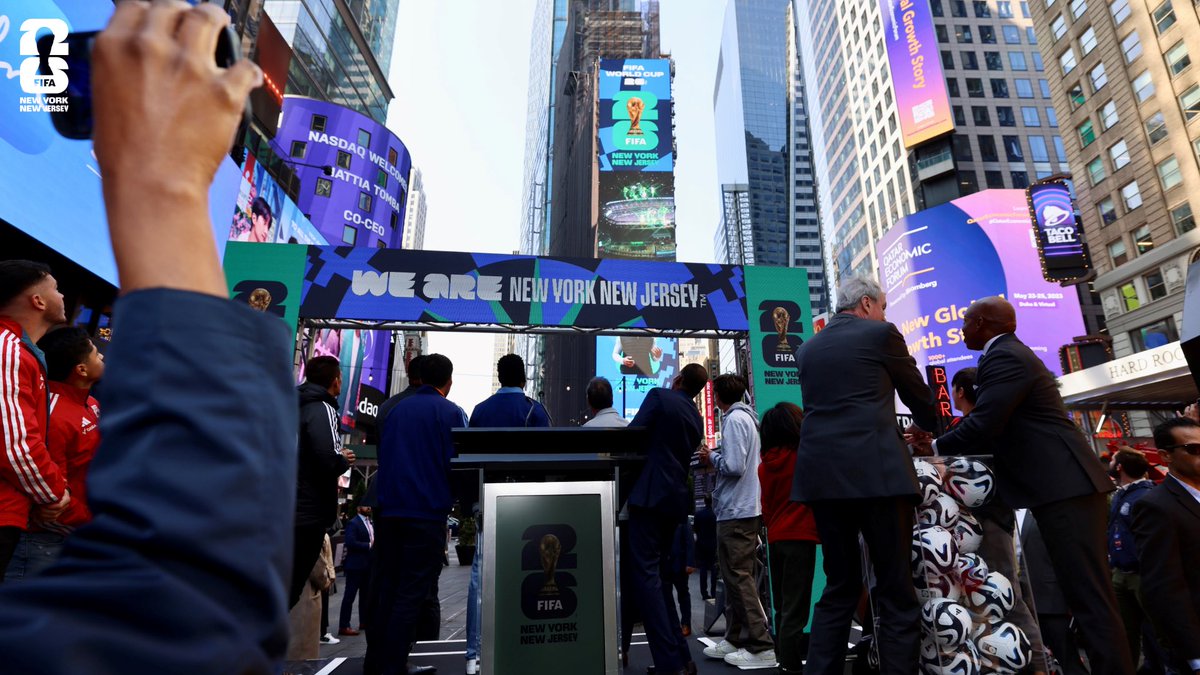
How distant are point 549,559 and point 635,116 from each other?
162ft

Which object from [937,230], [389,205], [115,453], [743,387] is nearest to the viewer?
[115,453]

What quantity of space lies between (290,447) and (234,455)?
0.30 ft

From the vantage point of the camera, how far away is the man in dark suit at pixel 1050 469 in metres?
3.00

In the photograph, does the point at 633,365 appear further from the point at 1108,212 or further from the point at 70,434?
the point at 70,434

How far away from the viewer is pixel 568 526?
147 inches

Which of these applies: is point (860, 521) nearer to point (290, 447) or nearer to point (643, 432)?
point (643, 432)

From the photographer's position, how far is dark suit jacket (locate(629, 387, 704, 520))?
4.21 metres

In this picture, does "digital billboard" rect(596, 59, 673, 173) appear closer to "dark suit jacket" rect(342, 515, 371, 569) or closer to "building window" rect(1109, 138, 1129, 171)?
"building window" rect(1109, 138, 1129, 171)

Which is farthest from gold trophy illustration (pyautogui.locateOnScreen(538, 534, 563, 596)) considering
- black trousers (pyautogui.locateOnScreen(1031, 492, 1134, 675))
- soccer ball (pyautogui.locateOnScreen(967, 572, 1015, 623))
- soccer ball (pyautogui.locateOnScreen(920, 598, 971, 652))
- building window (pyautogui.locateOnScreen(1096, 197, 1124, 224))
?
building window (pyautogui.locateOnScreen(1096, 197, 1124, 224))

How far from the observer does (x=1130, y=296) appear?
3142cm

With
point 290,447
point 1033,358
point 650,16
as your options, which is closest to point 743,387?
point 1033,358

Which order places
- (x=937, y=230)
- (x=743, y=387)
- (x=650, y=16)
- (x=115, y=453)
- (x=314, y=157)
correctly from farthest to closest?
(x=650, y=16) < (x=937, y=230) < (x=314, y=157) < (x=743, y=387) < (x=115, y=453)

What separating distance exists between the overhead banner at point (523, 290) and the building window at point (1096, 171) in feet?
119

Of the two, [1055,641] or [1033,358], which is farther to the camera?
[1055,641]
